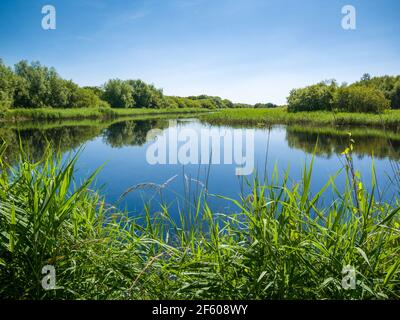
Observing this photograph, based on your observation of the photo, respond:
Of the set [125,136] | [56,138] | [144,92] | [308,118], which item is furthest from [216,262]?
[308,118]

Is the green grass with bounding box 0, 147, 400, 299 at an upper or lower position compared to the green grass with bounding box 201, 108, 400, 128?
lower

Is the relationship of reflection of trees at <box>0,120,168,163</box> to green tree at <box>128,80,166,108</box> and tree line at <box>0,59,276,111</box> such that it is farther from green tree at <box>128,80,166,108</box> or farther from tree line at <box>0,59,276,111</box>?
green tree at <box>128,80,166,108</box>

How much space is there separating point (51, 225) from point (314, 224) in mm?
1506

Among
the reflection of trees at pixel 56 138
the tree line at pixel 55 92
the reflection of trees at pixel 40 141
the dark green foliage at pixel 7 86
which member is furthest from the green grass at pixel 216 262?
the dark green foliage at pixel 7 86

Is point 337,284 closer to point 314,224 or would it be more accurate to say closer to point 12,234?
point 314,224

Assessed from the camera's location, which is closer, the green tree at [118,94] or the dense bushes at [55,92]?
the dense bushes at [55,92]

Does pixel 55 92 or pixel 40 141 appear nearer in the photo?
pixel 40 141

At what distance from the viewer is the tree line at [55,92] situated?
42.3 feet

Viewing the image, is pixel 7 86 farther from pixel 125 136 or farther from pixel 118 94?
pixel 125 136

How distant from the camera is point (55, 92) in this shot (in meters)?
14.3

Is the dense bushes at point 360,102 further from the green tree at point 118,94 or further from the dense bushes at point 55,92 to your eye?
the green tree at point 118,94

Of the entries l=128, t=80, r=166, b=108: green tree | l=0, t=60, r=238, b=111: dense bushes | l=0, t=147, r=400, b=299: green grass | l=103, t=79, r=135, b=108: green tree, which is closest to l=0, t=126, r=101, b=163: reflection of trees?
l=0, t=60, r=238, b=111: dense bushes

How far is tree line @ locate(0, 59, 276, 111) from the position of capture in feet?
42.3
